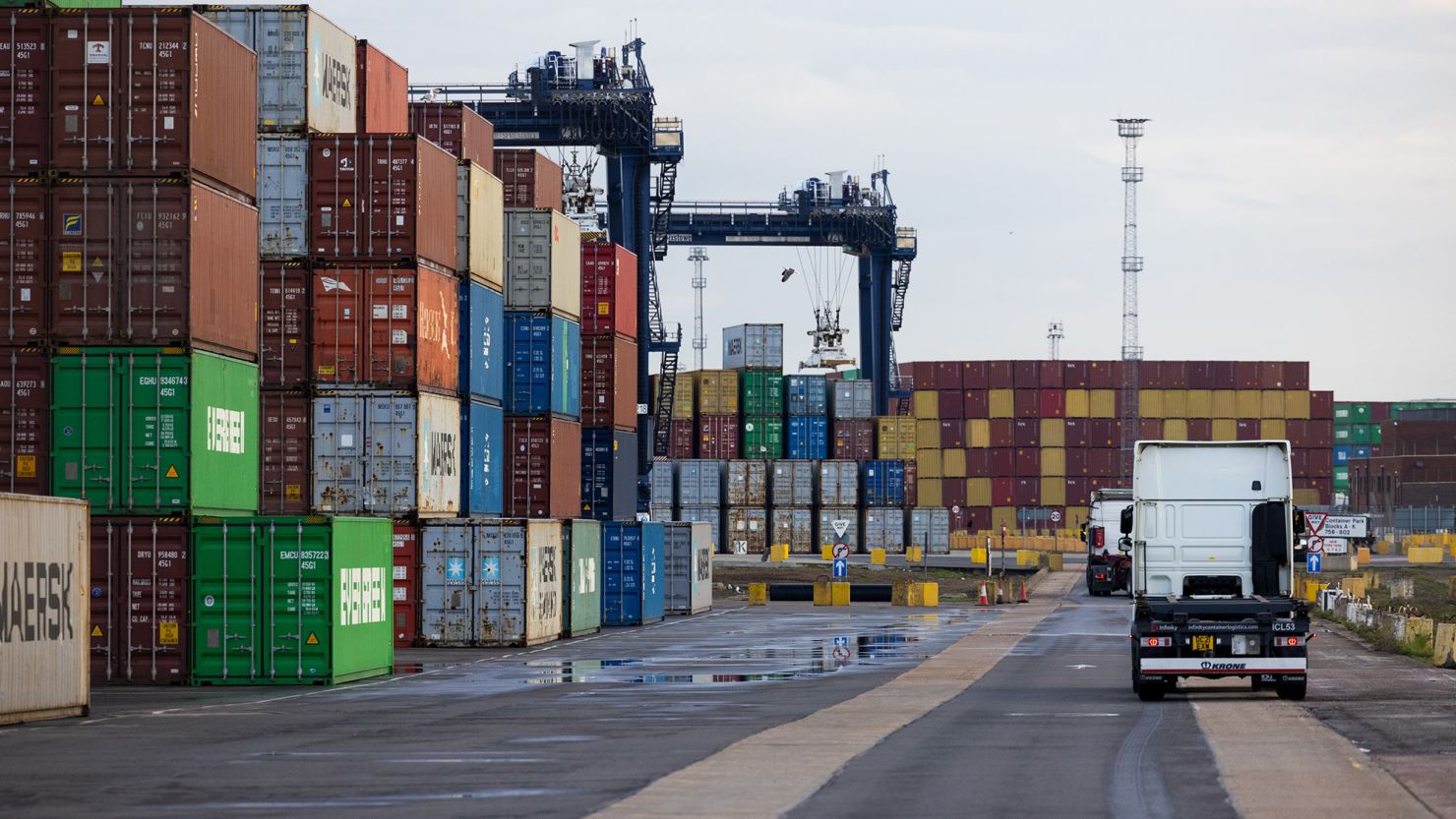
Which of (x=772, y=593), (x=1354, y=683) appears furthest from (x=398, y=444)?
(x=772, y=593)

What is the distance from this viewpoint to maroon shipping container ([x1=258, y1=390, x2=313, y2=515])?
39.3 meters

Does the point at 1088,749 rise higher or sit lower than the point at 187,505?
lower

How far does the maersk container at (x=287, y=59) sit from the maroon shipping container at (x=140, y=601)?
1100 cm

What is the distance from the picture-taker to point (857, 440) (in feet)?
383

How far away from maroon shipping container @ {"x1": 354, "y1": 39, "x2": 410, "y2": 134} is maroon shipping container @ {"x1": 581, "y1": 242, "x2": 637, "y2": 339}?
969 centimetres

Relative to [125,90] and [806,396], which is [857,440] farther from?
[125,90]

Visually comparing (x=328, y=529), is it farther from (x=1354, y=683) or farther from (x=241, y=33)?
(x=1354, y=683)

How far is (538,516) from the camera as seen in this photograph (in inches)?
1993

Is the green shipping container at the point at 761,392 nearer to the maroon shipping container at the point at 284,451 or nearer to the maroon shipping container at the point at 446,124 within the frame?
the maroon shipping container at the point at 446,124

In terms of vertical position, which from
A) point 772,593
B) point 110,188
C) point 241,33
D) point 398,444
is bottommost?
point 772,593

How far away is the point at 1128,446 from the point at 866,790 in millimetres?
127432

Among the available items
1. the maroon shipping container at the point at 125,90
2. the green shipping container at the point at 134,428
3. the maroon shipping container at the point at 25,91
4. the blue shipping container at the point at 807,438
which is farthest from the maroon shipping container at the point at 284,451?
the blue shipping container at the point at 807,438

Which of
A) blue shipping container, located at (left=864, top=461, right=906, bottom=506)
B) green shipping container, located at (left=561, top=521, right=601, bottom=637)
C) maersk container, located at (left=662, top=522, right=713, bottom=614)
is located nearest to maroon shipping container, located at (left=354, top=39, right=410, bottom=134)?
green shipping container, located at (left=561, top=521, right=601, bottom=637)

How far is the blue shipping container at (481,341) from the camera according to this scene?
43.7m
